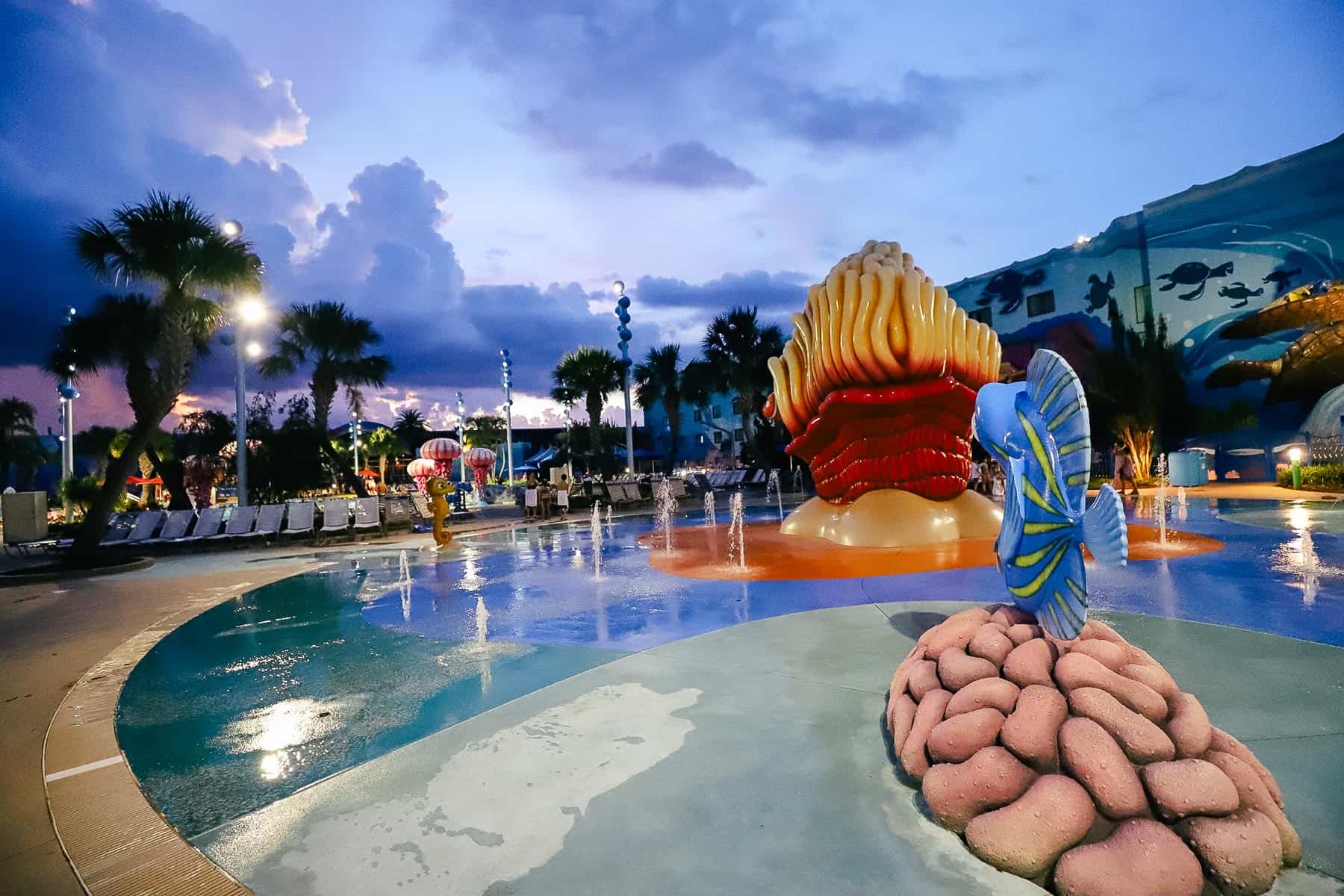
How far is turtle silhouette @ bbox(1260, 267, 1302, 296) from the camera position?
83.7 ft

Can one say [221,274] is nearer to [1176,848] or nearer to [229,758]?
[229,758]

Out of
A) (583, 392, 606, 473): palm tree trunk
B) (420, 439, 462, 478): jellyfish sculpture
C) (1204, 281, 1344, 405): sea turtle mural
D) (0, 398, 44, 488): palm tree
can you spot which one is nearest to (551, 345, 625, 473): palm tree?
(583, 392, 606, 473): palm tree trunk

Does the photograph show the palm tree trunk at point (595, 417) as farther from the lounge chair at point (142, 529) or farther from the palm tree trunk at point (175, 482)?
the lounge chair at point (142, 529)

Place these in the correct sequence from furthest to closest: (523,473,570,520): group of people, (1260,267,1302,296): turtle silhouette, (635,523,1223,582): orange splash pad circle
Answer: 1. (1260,267,1302,296): turtle silhouette
2. (523,473,570,520): group of people
3. (635,523,1223,582): orange splash pad circle

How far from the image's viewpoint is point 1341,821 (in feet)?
8.11

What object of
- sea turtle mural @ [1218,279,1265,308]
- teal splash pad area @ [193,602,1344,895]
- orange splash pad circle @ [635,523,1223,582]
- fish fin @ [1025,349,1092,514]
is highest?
sea turtle mural @ [1218,279,1265,308]

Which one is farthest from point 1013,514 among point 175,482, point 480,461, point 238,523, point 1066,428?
point 480,461

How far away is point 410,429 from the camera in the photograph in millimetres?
64188

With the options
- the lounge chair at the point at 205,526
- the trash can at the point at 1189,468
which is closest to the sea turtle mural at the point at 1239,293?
the trash can at the point at 1189,468

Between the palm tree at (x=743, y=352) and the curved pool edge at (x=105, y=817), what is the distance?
29.6 meters

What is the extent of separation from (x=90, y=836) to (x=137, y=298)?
19994mm

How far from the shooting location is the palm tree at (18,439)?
41969mm

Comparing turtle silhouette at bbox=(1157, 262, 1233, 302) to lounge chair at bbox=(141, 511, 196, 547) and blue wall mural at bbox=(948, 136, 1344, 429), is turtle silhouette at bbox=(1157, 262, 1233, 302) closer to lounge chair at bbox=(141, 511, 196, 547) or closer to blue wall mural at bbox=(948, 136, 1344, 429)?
blue wall mural at bbox=(948, 136, 1344, 429)

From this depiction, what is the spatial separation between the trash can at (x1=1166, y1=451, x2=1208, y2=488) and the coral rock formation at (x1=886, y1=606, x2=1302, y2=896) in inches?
1048
